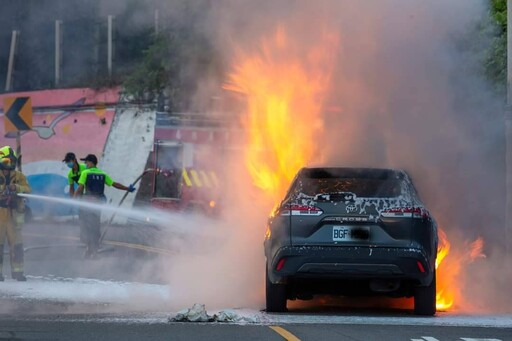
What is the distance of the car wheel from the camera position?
1001 centimetres

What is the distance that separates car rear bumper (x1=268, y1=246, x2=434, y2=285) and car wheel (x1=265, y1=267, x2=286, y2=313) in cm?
35

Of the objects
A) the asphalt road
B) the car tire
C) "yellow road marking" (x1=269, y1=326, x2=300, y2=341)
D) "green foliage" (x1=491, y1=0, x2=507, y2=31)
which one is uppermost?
"green foliage" (x1=491, y1=0, x2=507, y2=31)

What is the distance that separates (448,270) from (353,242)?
256cm

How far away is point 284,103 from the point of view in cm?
1306

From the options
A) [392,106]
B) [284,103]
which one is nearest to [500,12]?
[392,106]

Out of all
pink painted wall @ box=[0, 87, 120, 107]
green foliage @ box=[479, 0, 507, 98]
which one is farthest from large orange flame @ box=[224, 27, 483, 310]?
pink painted wall @ box=[0, 87, 120, 107]

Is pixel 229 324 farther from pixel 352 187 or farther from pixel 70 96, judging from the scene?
pixel 70 96

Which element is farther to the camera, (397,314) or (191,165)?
(191,165)

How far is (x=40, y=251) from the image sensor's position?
1684 centimetres

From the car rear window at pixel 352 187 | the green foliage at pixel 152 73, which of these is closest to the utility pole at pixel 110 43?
the green foliage at pixel 152 73

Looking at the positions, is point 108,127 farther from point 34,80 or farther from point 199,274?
point 199,274

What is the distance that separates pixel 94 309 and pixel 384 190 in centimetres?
314

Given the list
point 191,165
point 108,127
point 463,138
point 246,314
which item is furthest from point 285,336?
point 108,127

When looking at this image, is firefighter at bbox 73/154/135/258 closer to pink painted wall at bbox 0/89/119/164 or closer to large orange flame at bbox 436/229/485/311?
large orange flame at bbox 436/229/485/311
